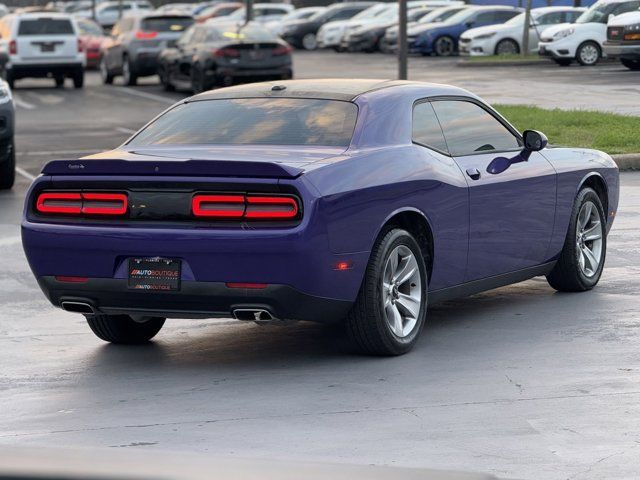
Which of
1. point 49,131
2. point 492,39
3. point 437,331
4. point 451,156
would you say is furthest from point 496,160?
point 492,39

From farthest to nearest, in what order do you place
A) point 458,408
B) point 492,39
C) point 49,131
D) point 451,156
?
point 492,39, point 49,131, point 451,156, point 458,408

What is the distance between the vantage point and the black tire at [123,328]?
778 centimetres

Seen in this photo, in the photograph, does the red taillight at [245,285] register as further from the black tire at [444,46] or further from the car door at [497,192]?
the black tire at [444,46]

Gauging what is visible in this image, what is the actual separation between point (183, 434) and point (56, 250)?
1.71 meters

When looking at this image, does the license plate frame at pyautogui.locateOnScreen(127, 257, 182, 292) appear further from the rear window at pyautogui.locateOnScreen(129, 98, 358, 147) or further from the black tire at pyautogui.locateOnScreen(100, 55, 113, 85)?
the black tire at pyautogui.locateOnScreen(100, 55, 113, 85)

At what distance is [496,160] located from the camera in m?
8.34

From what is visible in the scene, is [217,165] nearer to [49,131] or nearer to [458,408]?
[458,408]

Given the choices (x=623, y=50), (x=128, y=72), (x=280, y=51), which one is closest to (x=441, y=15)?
(x=128, y=72)

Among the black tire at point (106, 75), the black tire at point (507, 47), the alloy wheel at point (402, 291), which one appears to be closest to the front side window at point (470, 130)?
the alloy wheel at point (402, 291)

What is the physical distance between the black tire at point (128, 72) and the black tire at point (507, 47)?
36.7 feet

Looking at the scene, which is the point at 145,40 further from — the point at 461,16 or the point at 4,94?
the point at 4,94

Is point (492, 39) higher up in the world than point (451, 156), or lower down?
lower down

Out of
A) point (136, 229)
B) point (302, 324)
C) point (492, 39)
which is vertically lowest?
point (492, 39)

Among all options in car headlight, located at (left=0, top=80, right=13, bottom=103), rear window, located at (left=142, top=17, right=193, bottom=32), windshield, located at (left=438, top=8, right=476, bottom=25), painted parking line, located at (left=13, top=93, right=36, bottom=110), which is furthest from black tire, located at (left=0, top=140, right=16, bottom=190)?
windshield, located at (left=438, top=8, right=476, bottom=25)
